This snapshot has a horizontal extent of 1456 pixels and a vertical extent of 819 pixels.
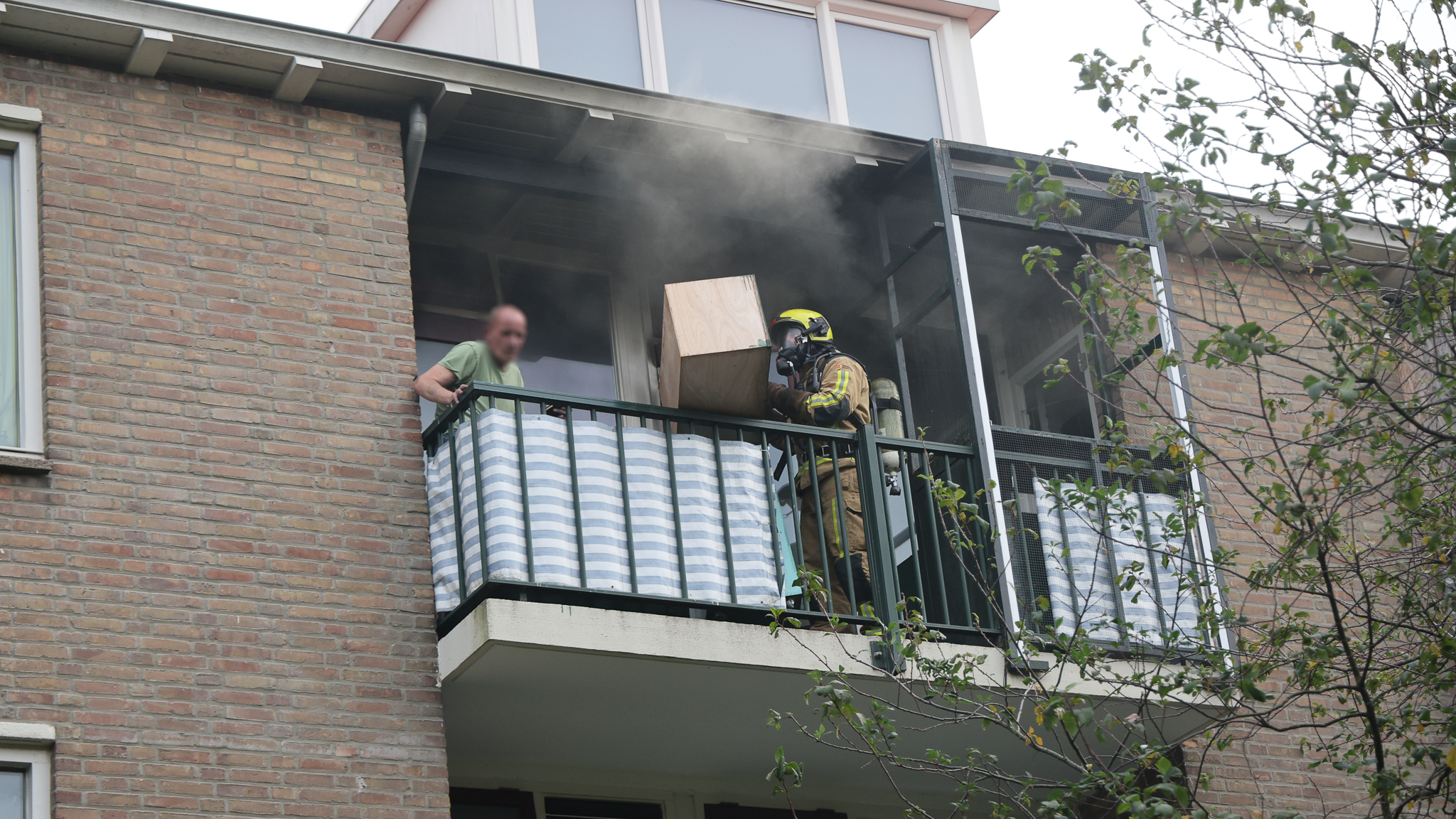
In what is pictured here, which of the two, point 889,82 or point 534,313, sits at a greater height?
point 889,82

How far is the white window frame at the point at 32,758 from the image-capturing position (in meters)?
6.66

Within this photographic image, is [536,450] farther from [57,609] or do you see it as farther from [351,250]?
[57,609]

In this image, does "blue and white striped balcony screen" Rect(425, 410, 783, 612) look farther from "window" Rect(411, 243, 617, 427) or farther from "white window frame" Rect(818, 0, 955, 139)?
"white window frame" Rect(818, 0, 955, 139)

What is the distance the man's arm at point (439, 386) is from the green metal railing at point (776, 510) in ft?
0.33

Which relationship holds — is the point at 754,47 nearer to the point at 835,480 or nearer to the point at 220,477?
the point at 835,480

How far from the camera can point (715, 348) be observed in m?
8.05

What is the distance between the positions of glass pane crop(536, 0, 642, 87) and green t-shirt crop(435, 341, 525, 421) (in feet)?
7.37

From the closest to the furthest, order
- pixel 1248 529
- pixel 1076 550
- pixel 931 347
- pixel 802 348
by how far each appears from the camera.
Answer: pixel 1248 529 < pixel 1076 550 < pixel 802 348 < pixel 931 347

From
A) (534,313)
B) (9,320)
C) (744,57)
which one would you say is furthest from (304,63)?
(744,57)

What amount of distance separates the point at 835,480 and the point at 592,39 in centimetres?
327

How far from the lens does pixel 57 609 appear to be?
697 centimetres

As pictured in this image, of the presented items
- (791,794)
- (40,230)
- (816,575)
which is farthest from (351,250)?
(791,794)

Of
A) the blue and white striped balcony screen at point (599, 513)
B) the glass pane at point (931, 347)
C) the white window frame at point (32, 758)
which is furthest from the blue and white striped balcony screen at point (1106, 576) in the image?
the white window frame at point (32, 758)

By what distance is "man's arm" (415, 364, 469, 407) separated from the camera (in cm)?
793
